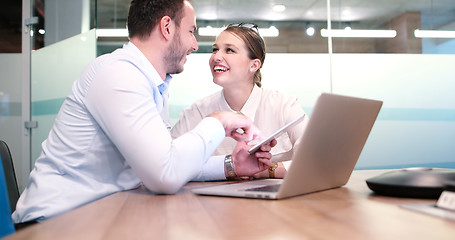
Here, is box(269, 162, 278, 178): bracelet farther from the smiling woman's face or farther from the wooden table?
the smiling woman's face

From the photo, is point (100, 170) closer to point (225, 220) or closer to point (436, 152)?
point (225, 220)

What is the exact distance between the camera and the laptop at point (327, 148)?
779mm

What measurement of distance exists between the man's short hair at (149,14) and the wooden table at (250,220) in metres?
0.84

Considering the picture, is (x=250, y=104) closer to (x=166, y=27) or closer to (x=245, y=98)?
(x=245, y=98)

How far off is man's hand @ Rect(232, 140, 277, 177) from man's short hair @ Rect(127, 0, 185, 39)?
586 mm

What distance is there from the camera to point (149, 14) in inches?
59.0

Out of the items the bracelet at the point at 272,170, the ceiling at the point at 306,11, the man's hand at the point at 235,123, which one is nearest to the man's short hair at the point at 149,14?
the man's hand at the point at 235,123

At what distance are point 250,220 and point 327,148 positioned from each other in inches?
12.7

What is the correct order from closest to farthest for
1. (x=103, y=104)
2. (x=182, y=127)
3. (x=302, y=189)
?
(x=302, y=189) → (x=103, y=104) → (x=182, y=127)

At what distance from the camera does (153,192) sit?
40.3 inches

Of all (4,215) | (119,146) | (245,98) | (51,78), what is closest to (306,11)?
(245,98)

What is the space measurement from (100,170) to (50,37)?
12.1 ft

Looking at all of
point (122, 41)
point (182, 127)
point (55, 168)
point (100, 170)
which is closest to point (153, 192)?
point (100, 170)

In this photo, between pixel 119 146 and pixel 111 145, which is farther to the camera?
pixel 111 145
